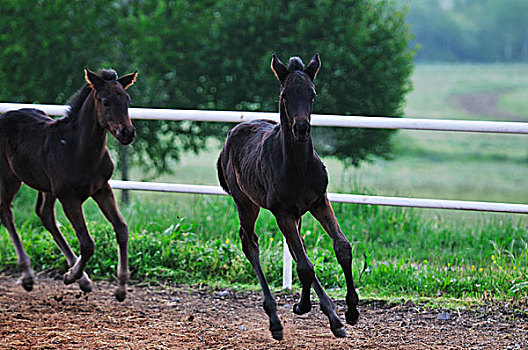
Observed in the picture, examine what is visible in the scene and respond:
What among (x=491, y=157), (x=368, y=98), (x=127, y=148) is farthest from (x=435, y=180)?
(x=127, y=148)

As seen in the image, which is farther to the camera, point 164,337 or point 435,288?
point 435,288

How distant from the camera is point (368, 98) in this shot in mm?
7793

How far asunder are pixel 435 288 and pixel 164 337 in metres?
2.44

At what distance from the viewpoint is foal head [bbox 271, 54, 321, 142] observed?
3.53 m

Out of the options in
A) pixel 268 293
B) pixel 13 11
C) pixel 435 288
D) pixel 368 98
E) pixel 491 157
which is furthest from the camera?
pixel 491 157

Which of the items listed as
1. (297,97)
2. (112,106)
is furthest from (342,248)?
(112,106)

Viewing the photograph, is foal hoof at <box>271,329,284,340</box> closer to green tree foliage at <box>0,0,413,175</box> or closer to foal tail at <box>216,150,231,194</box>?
foal tail at <box>216,150,231,194</box>

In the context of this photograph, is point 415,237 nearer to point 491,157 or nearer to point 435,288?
point 435,288

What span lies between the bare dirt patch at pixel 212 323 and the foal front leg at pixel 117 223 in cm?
33

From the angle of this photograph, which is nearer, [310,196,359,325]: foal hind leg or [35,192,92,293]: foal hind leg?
[310,196,359,325]: foal hind leg

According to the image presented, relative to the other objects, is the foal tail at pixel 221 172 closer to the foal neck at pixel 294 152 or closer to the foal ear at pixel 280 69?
the foal neck at pixel 294 152

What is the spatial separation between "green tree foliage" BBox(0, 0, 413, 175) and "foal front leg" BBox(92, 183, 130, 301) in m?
3.40

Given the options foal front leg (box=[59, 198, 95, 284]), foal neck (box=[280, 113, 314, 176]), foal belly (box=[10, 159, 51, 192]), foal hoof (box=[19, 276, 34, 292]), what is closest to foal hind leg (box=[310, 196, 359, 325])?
foal neck (box=[280, 113, 314, 176])

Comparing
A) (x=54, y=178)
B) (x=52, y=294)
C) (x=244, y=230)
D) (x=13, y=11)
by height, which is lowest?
(x=52, y=294)
